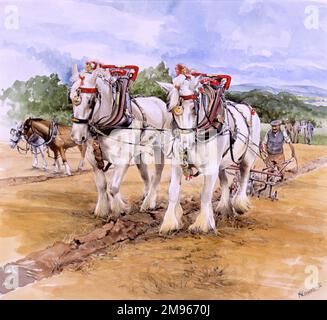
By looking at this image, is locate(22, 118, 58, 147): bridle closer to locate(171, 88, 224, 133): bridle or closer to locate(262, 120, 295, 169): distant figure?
locate(171, 88, 224, 133): bridle

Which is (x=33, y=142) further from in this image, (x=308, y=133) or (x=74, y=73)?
(x=308, y=133)

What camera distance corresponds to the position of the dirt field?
3281 mm

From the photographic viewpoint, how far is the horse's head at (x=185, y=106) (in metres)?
3.17

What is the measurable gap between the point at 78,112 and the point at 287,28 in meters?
1.51

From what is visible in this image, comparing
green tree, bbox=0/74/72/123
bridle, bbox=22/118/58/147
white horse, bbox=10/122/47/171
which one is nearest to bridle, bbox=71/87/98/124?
green tree, bbox=0/74/72/123

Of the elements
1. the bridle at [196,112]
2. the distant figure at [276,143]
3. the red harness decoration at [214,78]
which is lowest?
the distant figure at [276,143]

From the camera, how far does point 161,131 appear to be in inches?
141

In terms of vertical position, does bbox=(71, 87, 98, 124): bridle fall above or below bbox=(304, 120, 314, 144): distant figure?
above

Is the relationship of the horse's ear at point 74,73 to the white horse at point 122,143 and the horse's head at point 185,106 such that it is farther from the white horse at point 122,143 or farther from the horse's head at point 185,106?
the horse's head at point 185,106

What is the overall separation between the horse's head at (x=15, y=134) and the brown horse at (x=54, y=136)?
0.03 metres

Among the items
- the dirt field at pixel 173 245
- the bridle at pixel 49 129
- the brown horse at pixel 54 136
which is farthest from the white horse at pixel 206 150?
the bridle at pixel 49 129

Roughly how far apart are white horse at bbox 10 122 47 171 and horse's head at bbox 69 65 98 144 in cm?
49

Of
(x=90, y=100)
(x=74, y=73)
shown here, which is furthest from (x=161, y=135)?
(x=74, y=73)

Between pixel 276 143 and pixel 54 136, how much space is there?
4.85 feet
